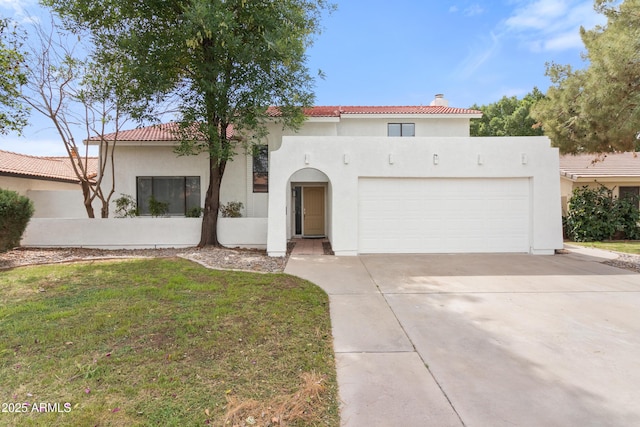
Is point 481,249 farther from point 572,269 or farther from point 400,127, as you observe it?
point 400,127

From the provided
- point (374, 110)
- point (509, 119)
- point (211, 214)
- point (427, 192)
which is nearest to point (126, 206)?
point (211, 214)

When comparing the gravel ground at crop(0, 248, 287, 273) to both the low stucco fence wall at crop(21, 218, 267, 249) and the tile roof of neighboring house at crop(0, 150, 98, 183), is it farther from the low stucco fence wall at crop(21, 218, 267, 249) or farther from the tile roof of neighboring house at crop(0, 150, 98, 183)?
the tile roof of neighboring house at crop(0, 150, 98, 183)

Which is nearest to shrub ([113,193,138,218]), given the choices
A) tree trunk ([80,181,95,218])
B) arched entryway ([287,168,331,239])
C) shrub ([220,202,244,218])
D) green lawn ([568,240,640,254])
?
tree trunk ([80,181,95,218])

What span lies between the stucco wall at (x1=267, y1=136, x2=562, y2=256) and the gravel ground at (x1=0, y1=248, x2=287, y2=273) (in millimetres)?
1118

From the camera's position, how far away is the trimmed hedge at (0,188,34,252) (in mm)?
8820

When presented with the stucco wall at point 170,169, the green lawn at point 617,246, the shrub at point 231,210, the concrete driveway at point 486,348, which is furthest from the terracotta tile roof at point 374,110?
the concrete driveway at point 486,348

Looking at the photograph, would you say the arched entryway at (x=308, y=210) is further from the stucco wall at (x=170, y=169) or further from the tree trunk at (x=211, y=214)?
the tree trunk at (x=211, y=214)

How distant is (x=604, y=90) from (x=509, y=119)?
2086cm

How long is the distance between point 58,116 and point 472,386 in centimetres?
1548

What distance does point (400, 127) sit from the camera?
1552 centimetres

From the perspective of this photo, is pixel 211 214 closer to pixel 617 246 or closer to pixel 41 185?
pixel 41 185

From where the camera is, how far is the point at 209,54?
32.2 feet

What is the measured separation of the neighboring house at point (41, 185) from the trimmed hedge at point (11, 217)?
5.30 meters

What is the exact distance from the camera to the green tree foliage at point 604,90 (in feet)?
27.6
